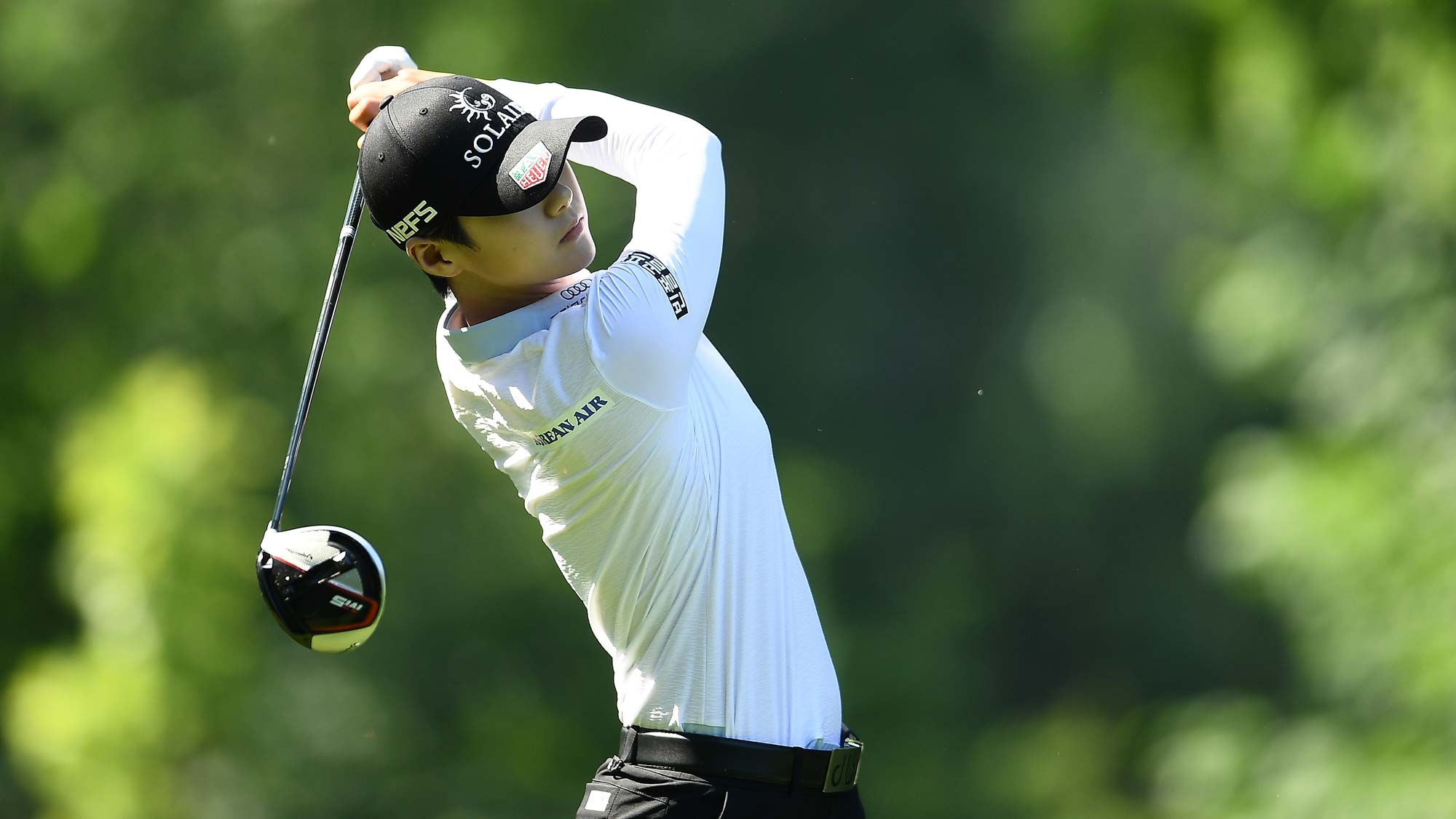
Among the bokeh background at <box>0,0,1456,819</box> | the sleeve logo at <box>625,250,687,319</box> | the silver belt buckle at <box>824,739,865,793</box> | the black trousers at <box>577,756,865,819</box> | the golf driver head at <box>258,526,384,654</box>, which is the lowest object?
the black trousers at <box>577,756,865,819</box>

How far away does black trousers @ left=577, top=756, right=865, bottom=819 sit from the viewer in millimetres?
2092

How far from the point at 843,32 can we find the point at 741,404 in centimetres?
744

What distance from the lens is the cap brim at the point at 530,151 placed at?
6.59 ft

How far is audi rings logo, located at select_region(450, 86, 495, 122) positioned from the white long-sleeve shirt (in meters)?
0.19

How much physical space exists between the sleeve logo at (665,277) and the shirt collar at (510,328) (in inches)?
3.0

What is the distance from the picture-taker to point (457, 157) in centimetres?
203

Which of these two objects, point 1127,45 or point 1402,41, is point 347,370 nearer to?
point 1127,45

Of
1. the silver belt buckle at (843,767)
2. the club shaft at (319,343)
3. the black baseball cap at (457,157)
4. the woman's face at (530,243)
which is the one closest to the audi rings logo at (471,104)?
the black baseball cap at (457,157)

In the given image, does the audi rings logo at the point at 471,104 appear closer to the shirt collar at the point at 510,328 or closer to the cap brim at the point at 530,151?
the cap brim at the point at 530,151

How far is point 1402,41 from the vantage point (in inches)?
166

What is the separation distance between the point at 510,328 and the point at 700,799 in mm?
643

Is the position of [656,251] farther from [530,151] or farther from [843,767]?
[843,767]

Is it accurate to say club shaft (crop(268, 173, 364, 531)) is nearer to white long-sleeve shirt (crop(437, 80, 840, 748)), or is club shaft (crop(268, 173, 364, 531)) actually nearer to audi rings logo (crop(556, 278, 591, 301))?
white long-sleeve shirt (crop(437, 80, 840, 748))

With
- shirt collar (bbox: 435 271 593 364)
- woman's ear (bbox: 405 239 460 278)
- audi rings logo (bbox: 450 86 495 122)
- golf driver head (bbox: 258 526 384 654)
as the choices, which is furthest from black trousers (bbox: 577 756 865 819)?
audi rings logo (bbox: 450 86 495 122)
